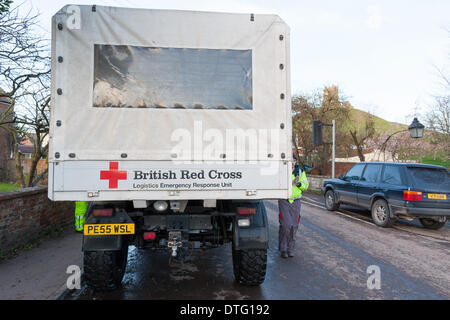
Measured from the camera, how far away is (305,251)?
6125 millimetres

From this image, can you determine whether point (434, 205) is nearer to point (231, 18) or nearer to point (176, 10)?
point (231, 18)

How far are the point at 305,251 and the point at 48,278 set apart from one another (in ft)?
14.8

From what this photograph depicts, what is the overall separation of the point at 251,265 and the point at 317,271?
5.05 ft

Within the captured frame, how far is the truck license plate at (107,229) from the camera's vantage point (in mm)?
3650

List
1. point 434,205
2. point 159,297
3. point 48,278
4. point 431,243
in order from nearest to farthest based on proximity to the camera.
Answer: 1. point 159,297
2. point 48,278
3. point 431,243
4. point 434,205

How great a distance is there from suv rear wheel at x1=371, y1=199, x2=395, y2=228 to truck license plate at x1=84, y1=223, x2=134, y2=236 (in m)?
7.25

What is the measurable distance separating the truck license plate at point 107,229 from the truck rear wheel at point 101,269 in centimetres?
29

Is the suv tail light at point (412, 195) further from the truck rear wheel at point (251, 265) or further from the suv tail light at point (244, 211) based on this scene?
the suv tail light at point (244, 211)

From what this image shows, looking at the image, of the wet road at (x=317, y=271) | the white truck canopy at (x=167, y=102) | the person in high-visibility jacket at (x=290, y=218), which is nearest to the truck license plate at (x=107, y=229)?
the white truck canopy at (x=167, y=102)

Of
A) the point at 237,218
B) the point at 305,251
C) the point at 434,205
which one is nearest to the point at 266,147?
the point at 237,218

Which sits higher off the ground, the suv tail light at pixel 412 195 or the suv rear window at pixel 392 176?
the suv rear window at pixel 392 176

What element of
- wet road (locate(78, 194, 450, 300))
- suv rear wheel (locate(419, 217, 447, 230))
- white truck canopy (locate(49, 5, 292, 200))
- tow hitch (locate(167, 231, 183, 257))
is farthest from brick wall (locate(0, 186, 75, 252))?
suv rear wheel (locate(419, 217, 447, 230))

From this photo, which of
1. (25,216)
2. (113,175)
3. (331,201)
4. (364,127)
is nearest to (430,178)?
(331,201)

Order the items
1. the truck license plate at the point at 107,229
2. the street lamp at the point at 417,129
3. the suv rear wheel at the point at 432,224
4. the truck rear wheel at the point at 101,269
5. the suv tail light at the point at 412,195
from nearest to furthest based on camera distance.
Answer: the truck license plate at the point at 107,229, the truck rear wheel at the point at 101,269, the suv tail light at the point at 412,195, the suv rear wheel at the point at 432,224, the street lamp at the point at 417,129
